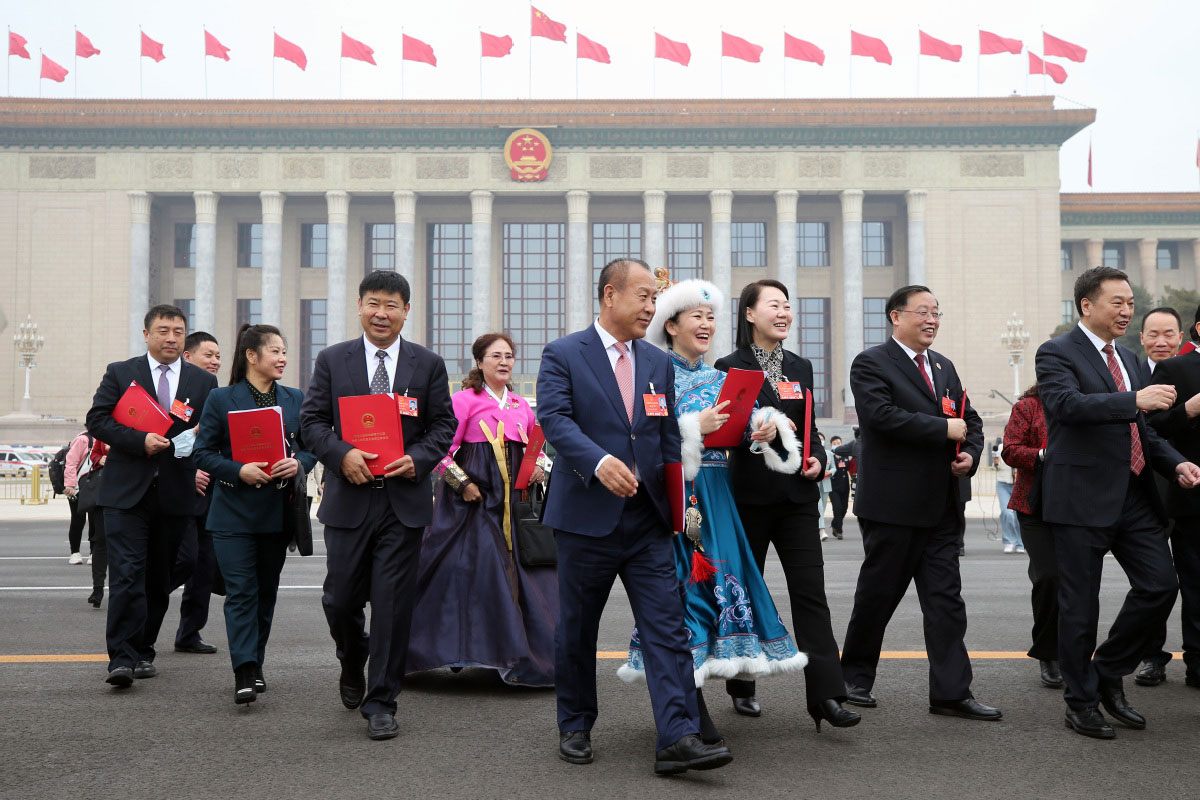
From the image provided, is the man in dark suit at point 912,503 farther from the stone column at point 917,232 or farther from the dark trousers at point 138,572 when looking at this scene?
the stone column at point 917,232

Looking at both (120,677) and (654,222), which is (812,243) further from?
(120,677)

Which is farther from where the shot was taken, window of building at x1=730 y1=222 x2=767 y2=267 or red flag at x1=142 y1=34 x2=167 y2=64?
window of building at x1=730 y1=222 x2=767 y2=267

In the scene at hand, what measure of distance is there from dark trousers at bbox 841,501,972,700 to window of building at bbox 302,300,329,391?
52.3 m

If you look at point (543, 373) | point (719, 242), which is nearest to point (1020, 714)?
point (543, 373)

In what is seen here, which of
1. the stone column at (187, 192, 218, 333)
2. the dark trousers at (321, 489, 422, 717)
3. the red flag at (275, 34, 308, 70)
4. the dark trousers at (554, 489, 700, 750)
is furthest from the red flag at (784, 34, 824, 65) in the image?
the dark trousers at (554, 489, 700, 750)

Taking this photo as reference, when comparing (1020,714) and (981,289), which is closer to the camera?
(1020,714)

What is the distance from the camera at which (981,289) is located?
52.7 metres

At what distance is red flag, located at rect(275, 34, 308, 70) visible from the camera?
47.6 m

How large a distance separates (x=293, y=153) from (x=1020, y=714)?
2020 inches

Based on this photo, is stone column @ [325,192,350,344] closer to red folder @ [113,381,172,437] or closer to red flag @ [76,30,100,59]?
red flag @ [76,30,100,59]

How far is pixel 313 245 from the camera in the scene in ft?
187

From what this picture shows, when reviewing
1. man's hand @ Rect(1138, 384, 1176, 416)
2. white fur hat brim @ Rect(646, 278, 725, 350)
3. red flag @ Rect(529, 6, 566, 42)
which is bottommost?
man's hand @ Rect(1138, 384, 1176, 416)

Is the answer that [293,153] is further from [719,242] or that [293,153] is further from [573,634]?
[573,634]

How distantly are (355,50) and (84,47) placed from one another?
37.0 ft
